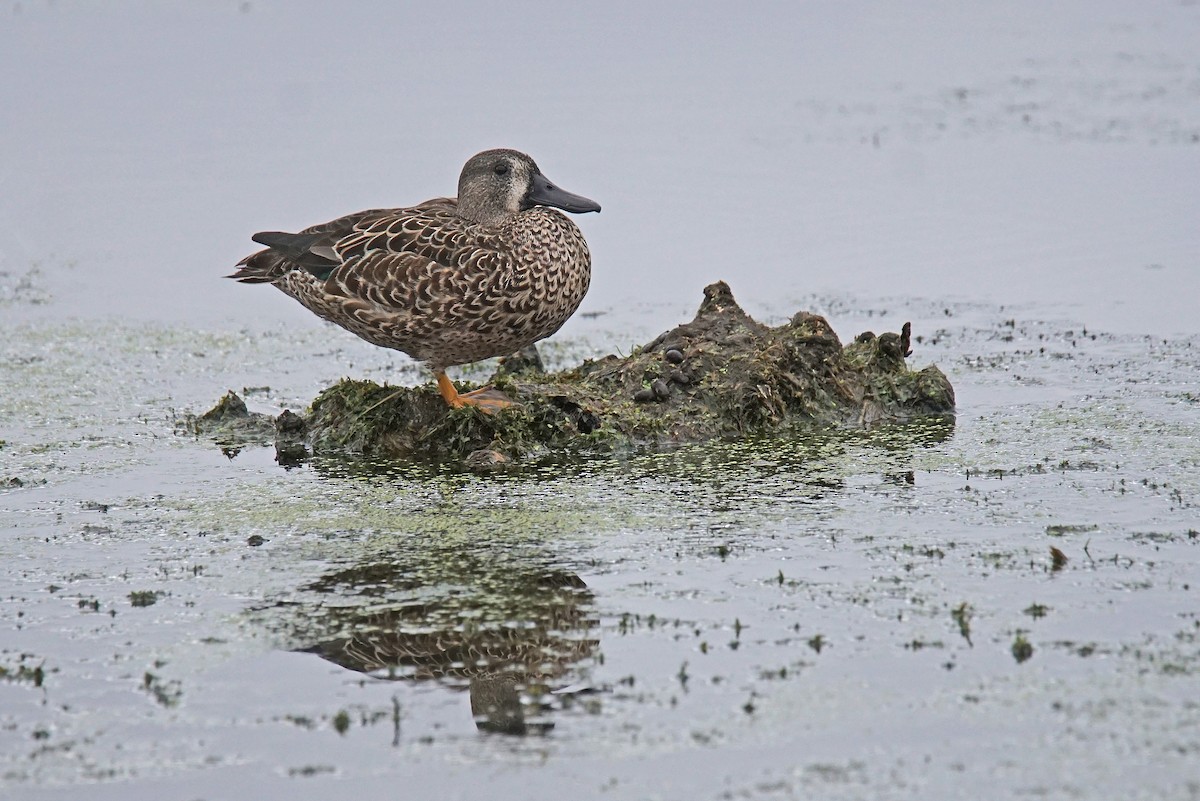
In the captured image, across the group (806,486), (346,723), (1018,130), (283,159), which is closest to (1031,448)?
(806,486)

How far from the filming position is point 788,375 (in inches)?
302

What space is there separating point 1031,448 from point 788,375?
1.29m

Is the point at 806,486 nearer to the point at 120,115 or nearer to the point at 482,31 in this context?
the point at 120,115

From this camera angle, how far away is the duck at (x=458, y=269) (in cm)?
729

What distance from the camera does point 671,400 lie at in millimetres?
7594

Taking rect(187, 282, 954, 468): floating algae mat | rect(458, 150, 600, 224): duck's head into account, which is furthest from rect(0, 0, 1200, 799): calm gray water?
rect(458, 150, 600, 224): duck's head

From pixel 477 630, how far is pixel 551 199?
339cm

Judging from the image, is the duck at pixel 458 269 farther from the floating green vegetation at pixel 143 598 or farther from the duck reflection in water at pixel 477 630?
the floating green vegetation at pixel 143 598

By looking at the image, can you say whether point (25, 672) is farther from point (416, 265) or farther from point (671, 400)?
point (671, 400)

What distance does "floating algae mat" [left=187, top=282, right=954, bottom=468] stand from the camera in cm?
730

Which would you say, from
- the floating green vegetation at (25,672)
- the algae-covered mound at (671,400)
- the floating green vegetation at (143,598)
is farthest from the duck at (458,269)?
the floating green vegetation at (25,672)

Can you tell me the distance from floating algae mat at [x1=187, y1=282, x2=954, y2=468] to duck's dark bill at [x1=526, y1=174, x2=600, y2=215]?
2.67 feet

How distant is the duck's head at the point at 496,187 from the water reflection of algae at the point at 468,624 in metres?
2.38

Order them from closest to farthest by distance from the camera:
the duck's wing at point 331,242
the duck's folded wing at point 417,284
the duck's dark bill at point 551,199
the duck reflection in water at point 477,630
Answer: the duck reflection in water at point 477,630
the duck's folded wing at point 417,284
the duck's wing at point 331,242
the duck's dark bill at point 551,199
